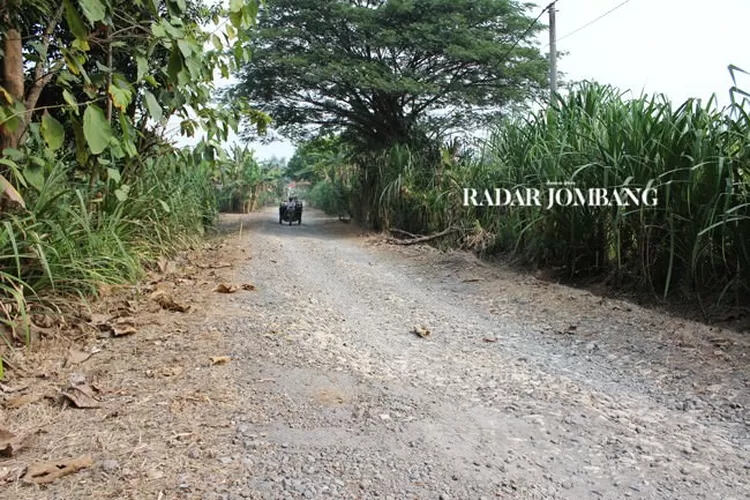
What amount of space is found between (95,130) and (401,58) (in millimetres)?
10318

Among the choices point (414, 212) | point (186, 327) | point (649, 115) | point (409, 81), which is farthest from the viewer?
point (409, 81)

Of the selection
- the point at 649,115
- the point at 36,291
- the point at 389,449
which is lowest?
the point at 389,449

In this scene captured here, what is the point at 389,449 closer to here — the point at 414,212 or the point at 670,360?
the point at 670,360

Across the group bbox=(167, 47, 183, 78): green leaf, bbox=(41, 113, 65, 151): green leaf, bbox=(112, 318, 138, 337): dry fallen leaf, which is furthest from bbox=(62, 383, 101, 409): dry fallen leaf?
bbox=(167, 47, 183, 78): green leaf

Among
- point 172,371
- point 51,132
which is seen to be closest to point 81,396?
point 172,371

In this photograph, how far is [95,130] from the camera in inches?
67.6

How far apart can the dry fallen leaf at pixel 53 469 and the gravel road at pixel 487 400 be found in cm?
47

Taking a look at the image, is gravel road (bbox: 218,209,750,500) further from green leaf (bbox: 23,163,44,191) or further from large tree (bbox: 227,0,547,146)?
large tree (bbox: 227,0,547,146)

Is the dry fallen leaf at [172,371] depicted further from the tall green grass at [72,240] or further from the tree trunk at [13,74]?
the tree trunk at [13,74]

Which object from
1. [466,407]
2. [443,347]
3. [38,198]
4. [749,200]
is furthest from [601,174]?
[38,198]

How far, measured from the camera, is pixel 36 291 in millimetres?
2850

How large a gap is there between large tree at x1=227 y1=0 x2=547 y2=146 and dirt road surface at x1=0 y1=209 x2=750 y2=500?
757 centimetres

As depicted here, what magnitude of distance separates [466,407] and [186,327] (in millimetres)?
1756

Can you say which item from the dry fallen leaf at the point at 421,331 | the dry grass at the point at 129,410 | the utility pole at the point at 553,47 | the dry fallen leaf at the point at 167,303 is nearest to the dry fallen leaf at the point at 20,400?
the dry grass at the point at 129,410
